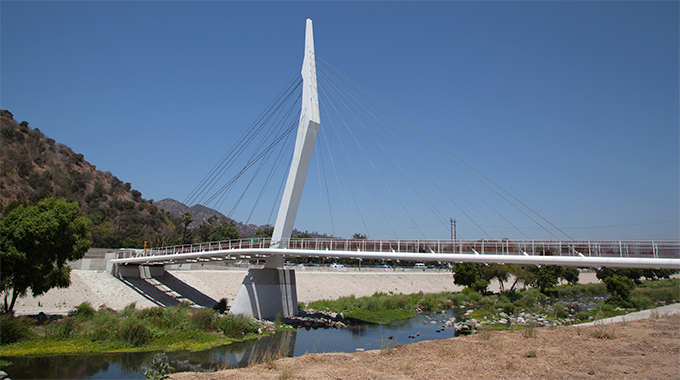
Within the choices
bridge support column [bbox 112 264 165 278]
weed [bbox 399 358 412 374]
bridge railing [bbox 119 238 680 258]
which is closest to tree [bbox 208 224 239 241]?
bridge support column [bbox 112 264 165 278]

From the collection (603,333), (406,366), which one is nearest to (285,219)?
(406,366)

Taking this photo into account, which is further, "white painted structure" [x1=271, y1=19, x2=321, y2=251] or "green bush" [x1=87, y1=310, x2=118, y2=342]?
"white painted structure" [x1=271, y1=19, x2=321, y2=251]

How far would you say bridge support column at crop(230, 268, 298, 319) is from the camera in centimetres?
2991

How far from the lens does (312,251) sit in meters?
26.0

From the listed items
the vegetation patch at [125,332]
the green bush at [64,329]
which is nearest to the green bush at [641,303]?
the vegetation patch at [125,332]

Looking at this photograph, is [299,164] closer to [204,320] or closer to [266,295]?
[266,295]

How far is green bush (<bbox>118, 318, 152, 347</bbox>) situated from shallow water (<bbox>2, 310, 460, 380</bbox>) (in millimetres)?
1263

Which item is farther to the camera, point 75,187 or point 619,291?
point 75,187

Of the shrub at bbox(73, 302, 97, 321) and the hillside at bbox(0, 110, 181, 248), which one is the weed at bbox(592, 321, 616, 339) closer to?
the shrub at bbox(73, 302, 97, 321)

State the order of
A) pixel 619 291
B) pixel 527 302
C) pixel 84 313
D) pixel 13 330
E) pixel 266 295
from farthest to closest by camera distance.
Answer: pixel 527 302 < pixel 619 291 < pixel 266 295 < pixel 84 313 < pixel 13 330

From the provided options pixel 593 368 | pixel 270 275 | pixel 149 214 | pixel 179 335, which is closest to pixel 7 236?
pixel 179 335

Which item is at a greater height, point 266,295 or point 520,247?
point 520,247

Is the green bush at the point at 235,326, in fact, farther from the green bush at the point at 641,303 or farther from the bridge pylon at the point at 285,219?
the green bush at the point at 641,303

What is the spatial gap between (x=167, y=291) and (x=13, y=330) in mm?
18748
